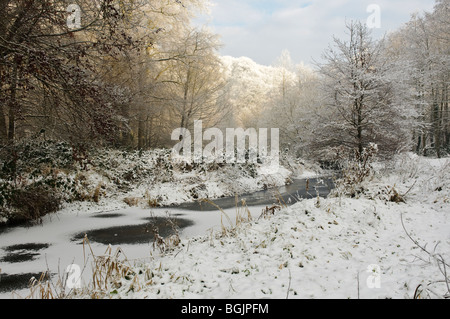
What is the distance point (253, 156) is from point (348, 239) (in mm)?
11460

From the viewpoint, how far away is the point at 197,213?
8.29 m

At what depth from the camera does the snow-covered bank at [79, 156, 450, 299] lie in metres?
2.73

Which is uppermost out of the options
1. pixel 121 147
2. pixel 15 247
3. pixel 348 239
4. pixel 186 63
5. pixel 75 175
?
pixel 186 63

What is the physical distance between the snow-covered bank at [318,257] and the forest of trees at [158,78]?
2966mm

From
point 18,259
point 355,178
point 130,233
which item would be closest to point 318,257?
point 355,178

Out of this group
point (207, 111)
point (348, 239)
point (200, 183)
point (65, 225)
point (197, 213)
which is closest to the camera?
point (348, 239)

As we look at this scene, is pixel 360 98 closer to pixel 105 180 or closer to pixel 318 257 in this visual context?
pixel 318 257

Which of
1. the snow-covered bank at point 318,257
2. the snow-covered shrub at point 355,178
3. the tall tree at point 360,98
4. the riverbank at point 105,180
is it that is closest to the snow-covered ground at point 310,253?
the snow-covered bank at point 318,257

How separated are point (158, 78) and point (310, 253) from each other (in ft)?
42.2

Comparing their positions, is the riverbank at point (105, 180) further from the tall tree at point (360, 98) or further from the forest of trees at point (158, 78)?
the tall tree at point (360, 98)

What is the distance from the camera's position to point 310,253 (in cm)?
357

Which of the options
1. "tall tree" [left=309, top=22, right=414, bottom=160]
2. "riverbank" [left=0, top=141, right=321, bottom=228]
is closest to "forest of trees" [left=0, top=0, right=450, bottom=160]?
"tall tree" [left=309, top=22, right=414, bottom=160]

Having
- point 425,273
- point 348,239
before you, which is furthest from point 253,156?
point 425,273
